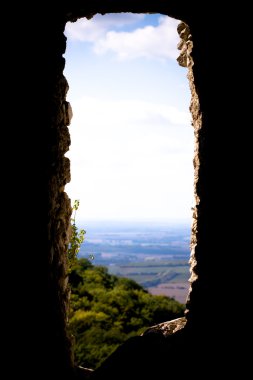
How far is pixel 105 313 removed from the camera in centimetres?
1183

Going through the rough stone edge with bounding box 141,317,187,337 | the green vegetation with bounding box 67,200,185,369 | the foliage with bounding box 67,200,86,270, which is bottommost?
the green vegetation with bounding box 67,200,185,369

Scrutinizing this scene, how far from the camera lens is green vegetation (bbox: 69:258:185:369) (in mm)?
9820

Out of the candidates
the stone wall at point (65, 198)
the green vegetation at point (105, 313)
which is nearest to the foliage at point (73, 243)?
the stone wall at point (65, 198)

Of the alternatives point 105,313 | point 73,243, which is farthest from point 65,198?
point 105,313

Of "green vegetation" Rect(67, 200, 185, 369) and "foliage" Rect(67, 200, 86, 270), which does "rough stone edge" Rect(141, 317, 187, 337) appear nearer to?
"foliage" Rect(67, 200, 86, 270)

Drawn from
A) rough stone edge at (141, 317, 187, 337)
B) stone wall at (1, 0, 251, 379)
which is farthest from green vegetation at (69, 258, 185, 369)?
stone wall at (1, 0, 251, 379)

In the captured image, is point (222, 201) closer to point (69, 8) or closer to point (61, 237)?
point (61, 237)

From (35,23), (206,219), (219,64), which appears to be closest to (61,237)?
(206,219)

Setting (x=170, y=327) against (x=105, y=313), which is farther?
(x=105, y=313)

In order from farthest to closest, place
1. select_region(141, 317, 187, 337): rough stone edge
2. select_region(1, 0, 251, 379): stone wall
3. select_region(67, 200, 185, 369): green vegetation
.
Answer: select_region(67, 200, 185, 369): green vegetation < select_region(141, 317, 187, 337): rough stone edge < select_region(1, 0, 251, 379): stone wall

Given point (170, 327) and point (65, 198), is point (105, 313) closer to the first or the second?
point (170, 327)

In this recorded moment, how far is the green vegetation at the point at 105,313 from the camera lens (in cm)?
982

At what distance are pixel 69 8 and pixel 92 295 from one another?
10677mm

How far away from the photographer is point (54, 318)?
3.68 meters
